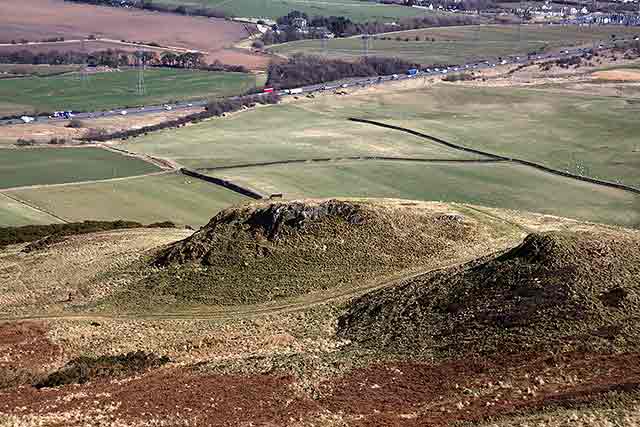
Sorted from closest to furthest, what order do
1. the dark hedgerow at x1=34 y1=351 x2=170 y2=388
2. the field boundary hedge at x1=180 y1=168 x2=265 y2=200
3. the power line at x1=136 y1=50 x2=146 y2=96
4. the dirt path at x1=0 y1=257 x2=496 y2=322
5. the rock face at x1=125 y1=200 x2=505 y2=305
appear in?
the dark hedgerow at x1=34 y1=351 x2=170 y2=388
the dirt path at x1=0 y1=257 x2=496 y2=322
the rock face at x1=125 y1=200 x2=505 y2=305
the field boundary hedge at x1=180 y1=168 x2=265 y2=200
the power line at x1=136 y1=50 x2=146 y2=96

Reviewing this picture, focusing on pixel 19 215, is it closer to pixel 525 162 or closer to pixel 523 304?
pixel 525 162

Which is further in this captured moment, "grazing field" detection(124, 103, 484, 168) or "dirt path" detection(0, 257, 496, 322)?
"grazing field" detection(124, 103, 484, 168)

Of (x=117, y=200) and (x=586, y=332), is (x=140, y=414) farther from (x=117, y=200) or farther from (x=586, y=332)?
(x=117, y=200)

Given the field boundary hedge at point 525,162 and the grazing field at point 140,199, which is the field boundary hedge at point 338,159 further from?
the grazing field at point 140,199

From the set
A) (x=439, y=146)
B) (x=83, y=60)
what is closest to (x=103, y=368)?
(x=439, y=146)

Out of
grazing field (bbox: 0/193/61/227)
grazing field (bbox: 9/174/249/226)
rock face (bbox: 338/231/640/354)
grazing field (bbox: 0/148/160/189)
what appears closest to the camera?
rock face (bbox: 338/231/640/354)

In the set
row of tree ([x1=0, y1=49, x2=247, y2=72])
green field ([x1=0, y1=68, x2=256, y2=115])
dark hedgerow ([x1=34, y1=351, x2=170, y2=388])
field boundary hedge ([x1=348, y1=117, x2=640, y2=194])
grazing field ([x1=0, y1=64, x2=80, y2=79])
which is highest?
row of tree ([x1=0, y1=49, x2=247, y2=72])

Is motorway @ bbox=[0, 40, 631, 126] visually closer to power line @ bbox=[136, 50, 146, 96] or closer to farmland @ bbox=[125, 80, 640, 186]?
farmland @ bbox=[125, 80, 640, 186]

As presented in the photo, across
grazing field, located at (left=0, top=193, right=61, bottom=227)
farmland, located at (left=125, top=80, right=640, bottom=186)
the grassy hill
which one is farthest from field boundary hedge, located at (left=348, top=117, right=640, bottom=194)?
grazing field, located at (left=0, top=193, right=61, bottom=227)
